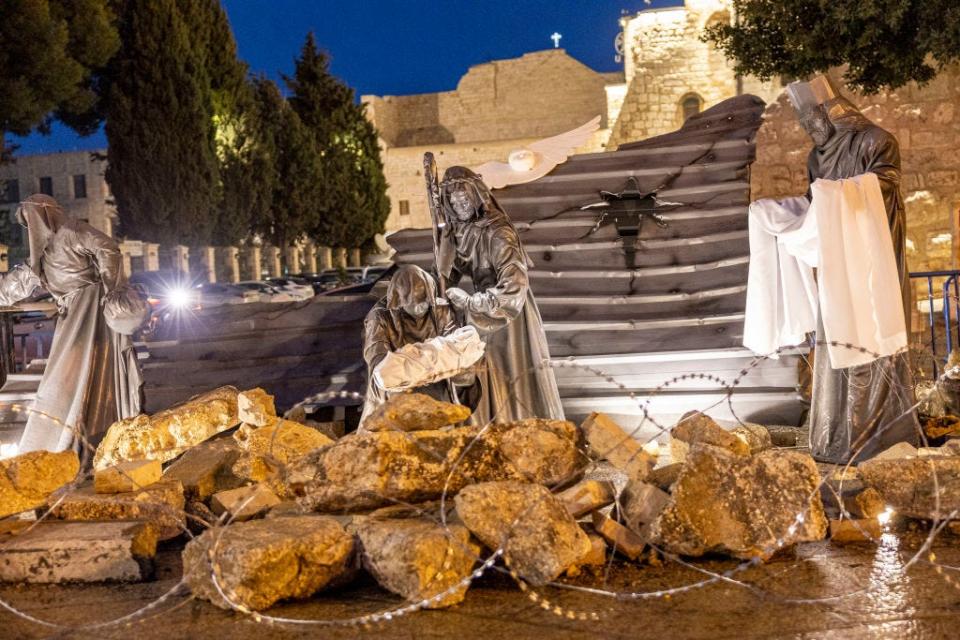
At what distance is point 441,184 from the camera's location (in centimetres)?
611

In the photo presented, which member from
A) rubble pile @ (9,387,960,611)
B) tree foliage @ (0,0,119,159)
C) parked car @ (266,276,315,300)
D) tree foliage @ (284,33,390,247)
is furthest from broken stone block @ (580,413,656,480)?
tree foliage @ (284,33,390,247)

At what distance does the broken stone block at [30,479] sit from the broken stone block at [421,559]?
2.10 m

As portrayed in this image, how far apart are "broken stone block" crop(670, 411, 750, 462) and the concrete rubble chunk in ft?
3.13

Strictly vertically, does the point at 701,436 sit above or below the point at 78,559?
above

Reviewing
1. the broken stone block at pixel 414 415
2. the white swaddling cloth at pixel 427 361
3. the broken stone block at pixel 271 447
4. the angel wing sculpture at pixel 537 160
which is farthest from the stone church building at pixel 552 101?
the broken stone block at pixel 414 415

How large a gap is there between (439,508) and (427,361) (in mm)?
1284

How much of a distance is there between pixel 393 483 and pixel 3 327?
5.79 m

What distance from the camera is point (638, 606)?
363 cm

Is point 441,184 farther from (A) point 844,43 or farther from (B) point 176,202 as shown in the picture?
(B) point 176,202

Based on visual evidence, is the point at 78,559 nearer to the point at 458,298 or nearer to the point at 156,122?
the point at 458,298

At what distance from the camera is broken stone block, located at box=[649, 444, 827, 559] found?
404 cm

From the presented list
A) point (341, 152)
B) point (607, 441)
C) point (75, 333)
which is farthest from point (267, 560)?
point (341, 152)

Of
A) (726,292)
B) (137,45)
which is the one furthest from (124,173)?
(726,292)

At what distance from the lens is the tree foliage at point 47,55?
72.9 feet
